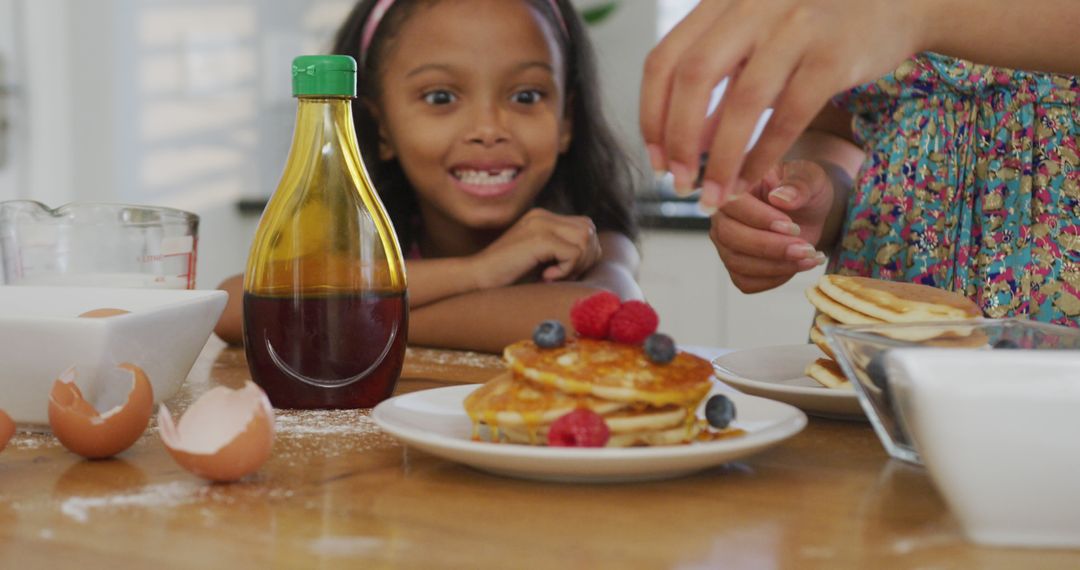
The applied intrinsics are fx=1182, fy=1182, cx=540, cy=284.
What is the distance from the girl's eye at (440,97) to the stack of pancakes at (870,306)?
3.24ft

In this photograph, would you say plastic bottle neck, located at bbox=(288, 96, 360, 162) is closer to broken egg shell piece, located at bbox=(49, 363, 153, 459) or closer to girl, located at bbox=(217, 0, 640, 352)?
broken egg shell piece, located at bbox=(49, 363, 153, 459)

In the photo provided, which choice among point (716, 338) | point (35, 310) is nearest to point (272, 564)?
point (35, 310)

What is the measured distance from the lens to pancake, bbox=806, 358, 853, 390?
87 centimetres

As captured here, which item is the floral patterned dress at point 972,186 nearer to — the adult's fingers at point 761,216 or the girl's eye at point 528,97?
the adult's fingers at point 761,216

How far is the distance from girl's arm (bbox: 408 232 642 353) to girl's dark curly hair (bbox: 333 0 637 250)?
58 centimetres

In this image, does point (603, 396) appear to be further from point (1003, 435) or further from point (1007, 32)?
point (1007, 32)

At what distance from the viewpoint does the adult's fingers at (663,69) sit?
69 centimetres

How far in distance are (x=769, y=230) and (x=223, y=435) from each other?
66cm

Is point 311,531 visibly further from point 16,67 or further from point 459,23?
point 16,67

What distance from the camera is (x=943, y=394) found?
54cm

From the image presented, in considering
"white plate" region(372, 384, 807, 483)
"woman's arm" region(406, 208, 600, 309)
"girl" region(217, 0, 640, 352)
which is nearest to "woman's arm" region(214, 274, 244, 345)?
"girl" region(217, 0, 640, 352)

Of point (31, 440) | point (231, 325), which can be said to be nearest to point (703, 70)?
point (31, 440)

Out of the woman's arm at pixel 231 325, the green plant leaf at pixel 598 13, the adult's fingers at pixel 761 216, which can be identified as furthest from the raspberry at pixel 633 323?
the green plant leaf at pixel 598 13

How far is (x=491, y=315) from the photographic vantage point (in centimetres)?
142
